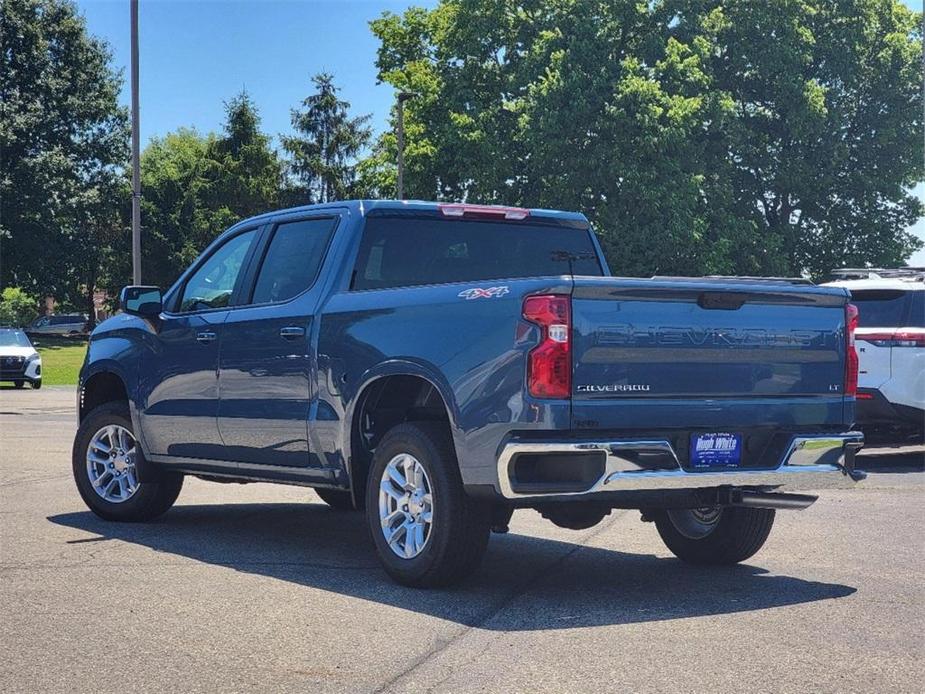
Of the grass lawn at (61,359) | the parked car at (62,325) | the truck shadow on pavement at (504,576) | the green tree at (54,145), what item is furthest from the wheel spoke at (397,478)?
the parked car at (62,325)

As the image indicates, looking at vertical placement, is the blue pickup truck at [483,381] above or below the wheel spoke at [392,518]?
above

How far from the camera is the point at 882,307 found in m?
14.0

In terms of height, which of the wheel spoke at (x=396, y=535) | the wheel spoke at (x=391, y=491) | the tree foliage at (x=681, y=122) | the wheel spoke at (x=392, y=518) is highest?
the tree foliage at (x=681, y=122)

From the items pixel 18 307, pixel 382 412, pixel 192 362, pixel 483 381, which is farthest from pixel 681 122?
pixel 18 307

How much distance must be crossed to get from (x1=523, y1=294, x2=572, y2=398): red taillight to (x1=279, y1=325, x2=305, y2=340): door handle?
1.94 meters

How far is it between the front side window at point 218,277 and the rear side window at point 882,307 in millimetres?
7269

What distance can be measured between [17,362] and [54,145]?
88.1 ft

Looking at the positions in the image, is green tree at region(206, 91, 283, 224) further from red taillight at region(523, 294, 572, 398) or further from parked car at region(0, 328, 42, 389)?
red taillight at region(523, 294, 572, 398)

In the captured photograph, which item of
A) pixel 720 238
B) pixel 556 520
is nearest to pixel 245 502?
pixel 556 520

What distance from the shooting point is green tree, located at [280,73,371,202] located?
71312 millimetres

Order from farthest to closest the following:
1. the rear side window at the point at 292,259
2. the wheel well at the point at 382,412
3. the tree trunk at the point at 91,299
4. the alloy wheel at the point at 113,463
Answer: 1. the tree trunk at the point at 91,299
2. the alloy wheel at the point at 113,463
3. the rear side window at the point at 292,259
4. the wheel well at the point at 382,412

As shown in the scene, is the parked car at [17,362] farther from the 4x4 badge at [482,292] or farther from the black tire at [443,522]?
the 4x4 badge at [482,292]

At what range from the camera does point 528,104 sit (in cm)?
4219

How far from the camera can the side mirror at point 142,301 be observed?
9.12 m
